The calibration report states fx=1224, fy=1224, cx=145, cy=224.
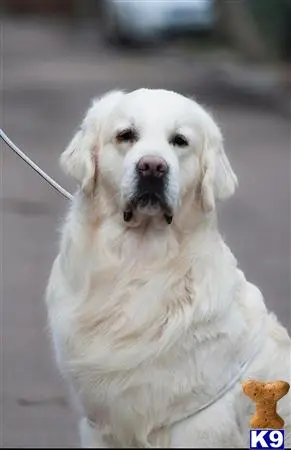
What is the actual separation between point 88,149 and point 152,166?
0.35 metres

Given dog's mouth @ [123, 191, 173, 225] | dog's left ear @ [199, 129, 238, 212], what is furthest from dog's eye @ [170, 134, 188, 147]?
dog's mouth @ [123, 191, 173, 225]

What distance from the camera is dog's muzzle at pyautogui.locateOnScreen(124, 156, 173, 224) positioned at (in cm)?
443

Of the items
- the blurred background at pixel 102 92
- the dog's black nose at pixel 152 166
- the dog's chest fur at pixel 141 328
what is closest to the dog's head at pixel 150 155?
the dog's black nose at pixel 152 166

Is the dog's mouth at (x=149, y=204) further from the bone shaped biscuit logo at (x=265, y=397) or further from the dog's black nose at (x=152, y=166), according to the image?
the bone shaped biscuit logo at (x=265, y=397)

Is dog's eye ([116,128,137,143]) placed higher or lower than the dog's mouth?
higher

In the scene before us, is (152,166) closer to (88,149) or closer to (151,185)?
(151,185)

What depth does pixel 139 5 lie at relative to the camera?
35969 millimetres

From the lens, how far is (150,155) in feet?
14.6

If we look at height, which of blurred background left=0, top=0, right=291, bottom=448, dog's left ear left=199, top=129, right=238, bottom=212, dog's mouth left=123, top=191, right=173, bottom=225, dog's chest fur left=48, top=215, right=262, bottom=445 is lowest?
dog's chest fur left=48, top=215, right=262, bottom=445

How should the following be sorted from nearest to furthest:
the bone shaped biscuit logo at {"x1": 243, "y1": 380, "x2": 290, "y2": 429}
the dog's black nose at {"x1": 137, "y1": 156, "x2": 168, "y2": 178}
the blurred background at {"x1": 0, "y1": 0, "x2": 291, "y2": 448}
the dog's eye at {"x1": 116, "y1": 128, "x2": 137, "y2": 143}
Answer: the bone shaped biscuit logo at {"x1": 243, "y1": 380, "x2": 290, "y2": 429}
the dog's black nose at {"x1": 137, "y1": 156, "x2": 168, "y2": 178}
the dog's eye at {"x1": 116, "y1": 128, "x2": 137, "y2": 143}
the blurred background at {"x1": 0, "y1": 0, "x2": 291, "y2": 448}

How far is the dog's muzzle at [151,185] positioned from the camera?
4.43 meters

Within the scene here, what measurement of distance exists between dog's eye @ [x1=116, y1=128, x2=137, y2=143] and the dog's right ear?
0.10 m

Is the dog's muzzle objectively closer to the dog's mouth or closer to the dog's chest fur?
the dog's mouth

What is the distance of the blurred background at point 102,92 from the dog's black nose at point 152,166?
2167 mm
